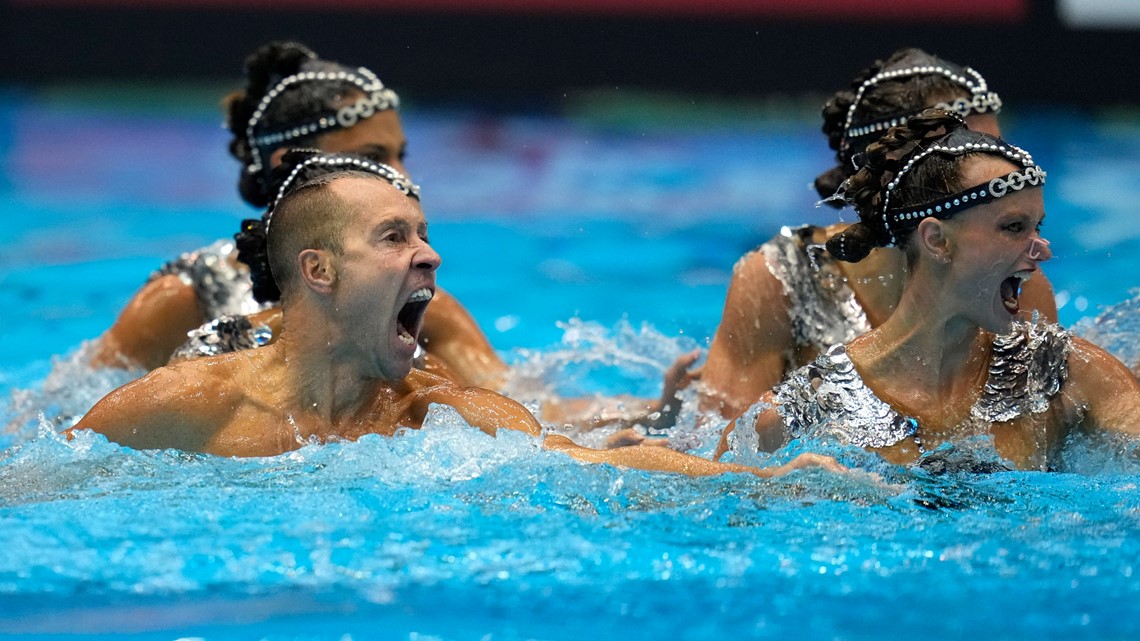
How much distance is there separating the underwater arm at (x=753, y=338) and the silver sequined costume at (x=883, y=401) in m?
0.72

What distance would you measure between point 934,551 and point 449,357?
2101 millimetres

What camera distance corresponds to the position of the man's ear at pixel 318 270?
12.1ft

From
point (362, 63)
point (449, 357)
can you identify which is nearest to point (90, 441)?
point (449, 357)

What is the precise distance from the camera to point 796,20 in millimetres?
12523

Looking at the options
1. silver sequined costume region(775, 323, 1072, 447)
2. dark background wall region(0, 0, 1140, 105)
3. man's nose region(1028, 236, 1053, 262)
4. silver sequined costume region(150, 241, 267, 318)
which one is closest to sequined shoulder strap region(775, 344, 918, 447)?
silver sequined costume region(775, 323, 1072, 447)

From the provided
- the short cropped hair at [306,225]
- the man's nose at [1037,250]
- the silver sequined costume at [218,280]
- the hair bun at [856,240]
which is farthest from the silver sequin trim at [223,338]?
the man's nose at [1037,250]

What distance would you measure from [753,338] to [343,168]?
1342 millimetres

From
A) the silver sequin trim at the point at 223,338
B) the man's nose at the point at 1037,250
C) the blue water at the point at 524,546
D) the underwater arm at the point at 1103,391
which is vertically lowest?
the blue water at the point at 524,546

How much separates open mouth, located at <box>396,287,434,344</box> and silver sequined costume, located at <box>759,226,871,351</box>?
1.24m

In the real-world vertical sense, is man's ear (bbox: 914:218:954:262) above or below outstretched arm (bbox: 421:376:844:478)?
above

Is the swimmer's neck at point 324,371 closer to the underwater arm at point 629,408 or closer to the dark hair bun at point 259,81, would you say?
the underwater arm at point 629,408

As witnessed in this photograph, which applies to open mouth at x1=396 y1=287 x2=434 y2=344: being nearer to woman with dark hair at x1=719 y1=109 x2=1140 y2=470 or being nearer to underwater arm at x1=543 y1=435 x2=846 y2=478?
underwater arm at x1=543 y1=435 x2=846 y2=478

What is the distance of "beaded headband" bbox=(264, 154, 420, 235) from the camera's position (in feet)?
13.5

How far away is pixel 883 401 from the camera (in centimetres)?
367
